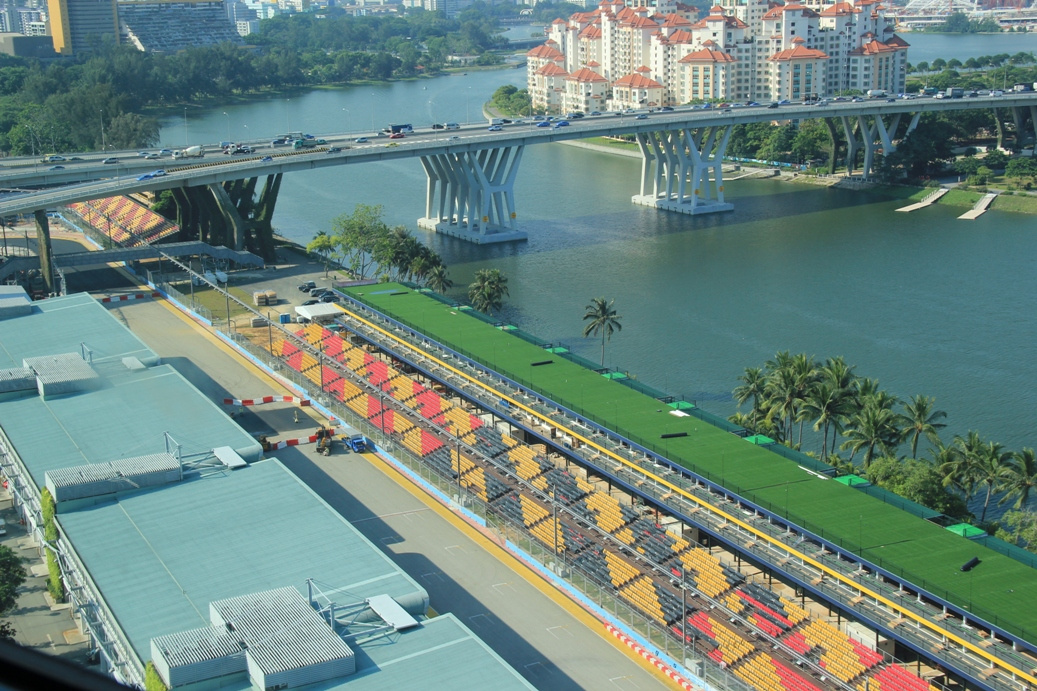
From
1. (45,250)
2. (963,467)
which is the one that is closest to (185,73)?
(45,250)

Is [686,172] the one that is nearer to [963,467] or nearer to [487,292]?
[487,292]

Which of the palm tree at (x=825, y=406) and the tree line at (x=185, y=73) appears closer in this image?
the palm tree at (x=825, y=406)

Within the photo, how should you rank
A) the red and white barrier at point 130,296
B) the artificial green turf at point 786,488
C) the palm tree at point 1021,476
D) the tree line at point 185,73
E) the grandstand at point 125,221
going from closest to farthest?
the artificial green turf at point 786,488, the palm tree at point 1021,476, the red and white barrier at point 130,296, the grandstand at point 125,221, the tree line at point 185,73

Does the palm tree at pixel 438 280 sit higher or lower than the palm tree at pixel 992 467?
higher

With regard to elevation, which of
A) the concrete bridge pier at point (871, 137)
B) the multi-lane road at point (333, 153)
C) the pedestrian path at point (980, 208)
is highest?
the multi-lane road at point (333, 153)

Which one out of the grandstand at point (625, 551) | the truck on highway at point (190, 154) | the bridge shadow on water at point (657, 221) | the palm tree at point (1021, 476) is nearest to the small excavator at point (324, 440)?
the grandstand at point (625, 551)

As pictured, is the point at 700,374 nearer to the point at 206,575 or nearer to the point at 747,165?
the point at 206,575

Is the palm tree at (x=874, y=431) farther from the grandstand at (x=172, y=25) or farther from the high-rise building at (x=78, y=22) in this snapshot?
the grandstand at (x=172, y=25)
